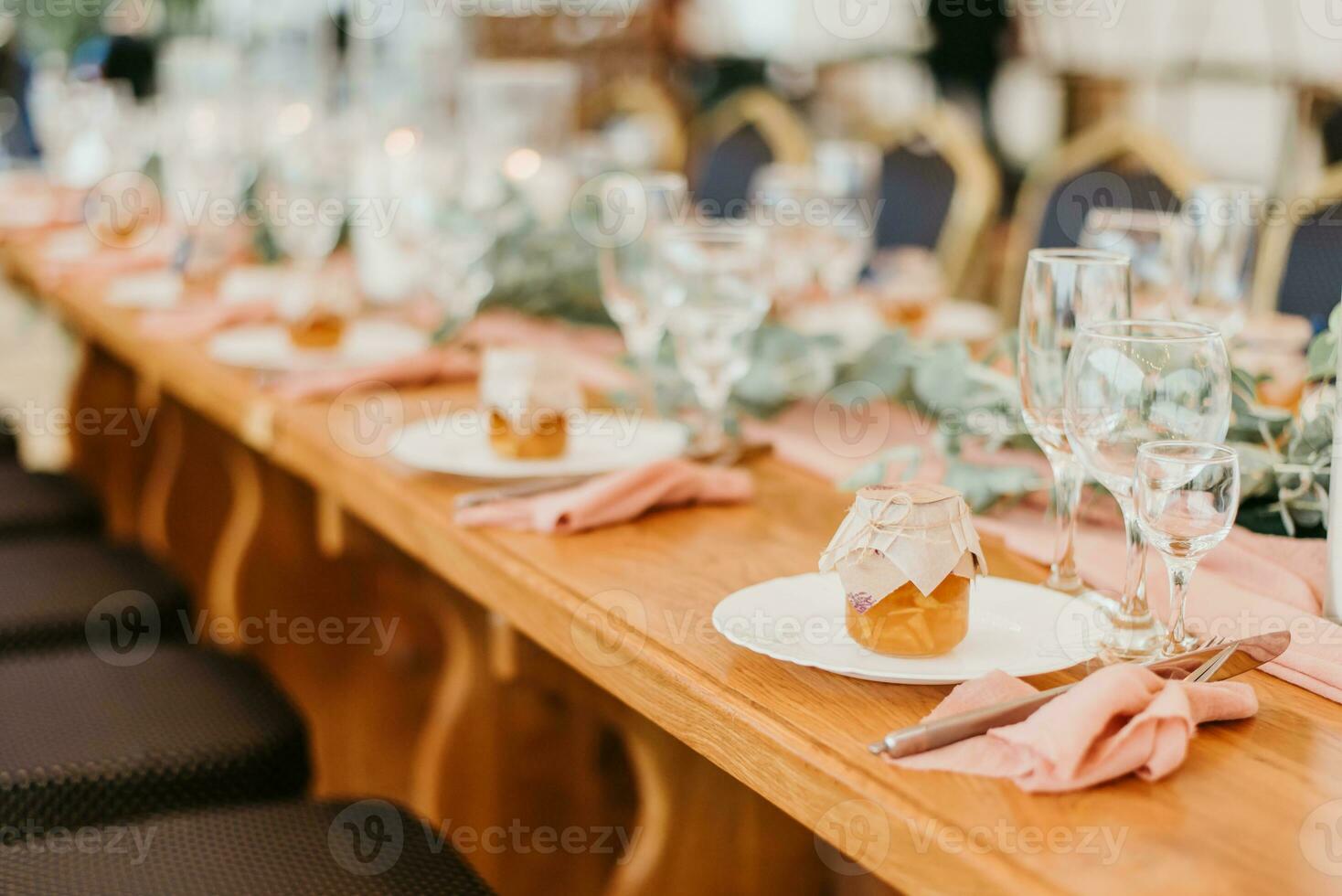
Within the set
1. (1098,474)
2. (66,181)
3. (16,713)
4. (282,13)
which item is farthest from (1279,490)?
(282,13)

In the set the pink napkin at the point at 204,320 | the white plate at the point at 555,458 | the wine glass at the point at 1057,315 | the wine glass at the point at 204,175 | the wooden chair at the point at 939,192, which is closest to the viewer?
the wine glass at the point at 1057,315

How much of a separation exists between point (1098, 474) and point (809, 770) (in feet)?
0.96

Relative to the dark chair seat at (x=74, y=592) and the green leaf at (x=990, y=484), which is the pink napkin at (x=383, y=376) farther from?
the green leaf at (x=990, y=484)

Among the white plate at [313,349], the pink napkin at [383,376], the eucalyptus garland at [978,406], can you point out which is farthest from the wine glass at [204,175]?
the eucalyptus garland at [978,406]

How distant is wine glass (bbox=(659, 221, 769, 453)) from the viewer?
1451mm

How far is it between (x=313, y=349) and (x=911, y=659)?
1195 mm

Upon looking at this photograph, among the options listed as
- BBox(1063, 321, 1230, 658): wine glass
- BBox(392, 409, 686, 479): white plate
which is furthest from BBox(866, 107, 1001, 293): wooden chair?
BBox(1063, 321, 1230, 658): wine glass

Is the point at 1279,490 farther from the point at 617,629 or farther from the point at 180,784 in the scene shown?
the point at 180,784

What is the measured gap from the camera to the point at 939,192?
10.5 ft

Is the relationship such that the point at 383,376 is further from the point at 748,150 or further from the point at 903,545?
the point at 748,150

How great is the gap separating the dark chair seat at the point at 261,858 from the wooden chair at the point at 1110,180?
1.76 metres

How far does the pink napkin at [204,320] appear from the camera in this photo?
2129mm

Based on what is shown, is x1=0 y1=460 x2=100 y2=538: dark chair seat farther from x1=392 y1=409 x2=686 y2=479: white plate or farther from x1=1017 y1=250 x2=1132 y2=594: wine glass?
x1=1017 y1=250 x2=1132 y2=594: wine glass

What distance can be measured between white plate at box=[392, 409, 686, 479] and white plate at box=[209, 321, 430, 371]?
1.05ft
